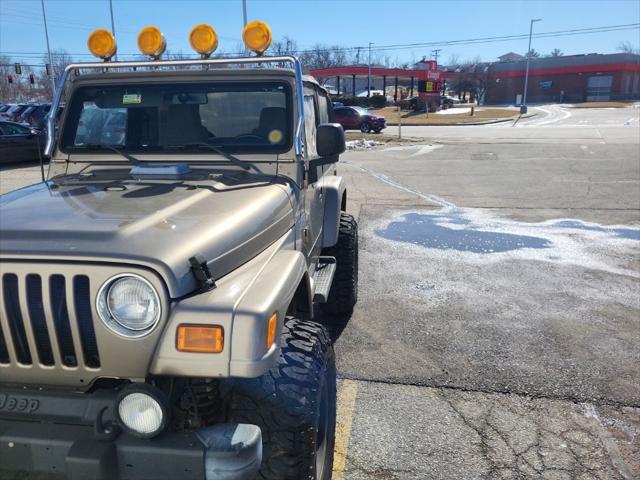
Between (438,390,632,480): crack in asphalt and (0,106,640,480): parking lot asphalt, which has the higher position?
(438,390,632,480): crack in asphalt

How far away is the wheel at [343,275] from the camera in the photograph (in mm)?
4973

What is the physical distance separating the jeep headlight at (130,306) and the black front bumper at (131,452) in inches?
12.2

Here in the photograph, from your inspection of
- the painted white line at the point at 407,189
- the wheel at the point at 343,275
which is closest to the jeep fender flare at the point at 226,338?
the wheel at the point at 343,275

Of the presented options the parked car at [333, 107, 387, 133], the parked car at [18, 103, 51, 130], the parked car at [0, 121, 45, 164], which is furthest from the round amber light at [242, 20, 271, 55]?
the parked car at [333, 107, 387, 133]

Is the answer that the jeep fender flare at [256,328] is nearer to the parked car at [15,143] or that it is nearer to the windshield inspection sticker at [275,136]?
the windshield inspection sticker at [275,136]

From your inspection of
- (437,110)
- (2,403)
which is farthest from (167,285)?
(437,110)

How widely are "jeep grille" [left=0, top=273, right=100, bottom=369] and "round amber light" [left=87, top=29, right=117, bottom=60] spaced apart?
7.41 feet

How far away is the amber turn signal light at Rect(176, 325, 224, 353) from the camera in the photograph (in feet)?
6.46

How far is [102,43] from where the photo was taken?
12.5ft

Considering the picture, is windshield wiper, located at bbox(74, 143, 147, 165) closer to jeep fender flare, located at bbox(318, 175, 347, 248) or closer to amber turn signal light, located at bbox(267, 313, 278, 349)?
jeep fender flare, located at bbox(318, 175, 347, 248)

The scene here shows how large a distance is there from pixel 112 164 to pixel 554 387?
3.25m

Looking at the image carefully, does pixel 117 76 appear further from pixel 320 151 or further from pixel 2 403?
pixel 2 403

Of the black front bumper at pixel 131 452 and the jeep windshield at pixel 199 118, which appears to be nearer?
the black front bumper at pixel 131 452

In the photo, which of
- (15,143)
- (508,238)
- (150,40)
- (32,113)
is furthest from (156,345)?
(32,113)
